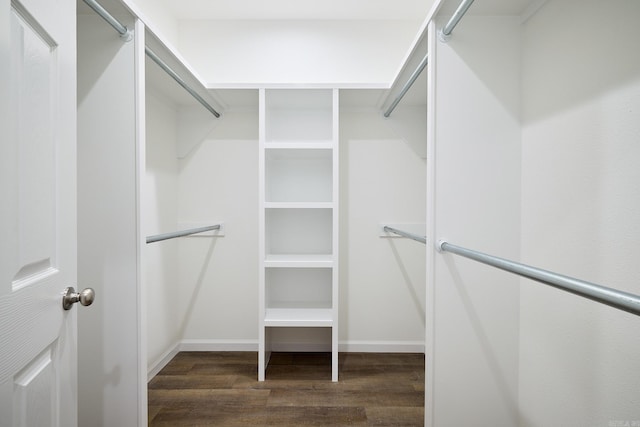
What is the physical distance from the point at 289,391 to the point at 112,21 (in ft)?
6.09

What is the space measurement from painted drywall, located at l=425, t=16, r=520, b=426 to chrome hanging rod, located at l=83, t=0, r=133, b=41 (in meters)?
1.14

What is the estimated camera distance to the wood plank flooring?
148cm

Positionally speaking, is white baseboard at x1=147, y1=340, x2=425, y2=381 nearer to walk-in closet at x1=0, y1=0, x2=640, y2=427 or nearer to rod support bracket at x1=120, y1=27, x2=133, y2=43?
walk-in closet at x1=0, y1=0, x2=640, y2=427

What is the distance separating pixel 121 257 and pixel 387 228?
1526 millimetres

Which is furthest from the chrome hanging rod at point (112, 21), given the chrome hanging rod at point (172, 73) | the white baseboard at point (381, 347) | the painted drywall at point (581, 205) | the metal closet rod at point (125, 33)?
the white baseboard at point (381, 347)

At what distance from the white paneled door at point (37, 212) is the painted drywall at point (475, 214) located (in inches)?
44.8

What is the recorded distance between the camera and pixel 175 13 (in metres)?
2.10

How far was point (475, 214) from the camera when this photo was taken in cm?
115

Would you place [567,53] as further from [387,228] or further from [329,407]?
[329,407]

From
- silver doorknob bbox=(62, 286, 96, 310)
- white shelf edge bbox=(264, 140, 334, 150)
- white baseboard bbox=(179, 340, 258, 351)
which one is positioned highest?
white shelf edge bbox=(264, 140, 334, 150)

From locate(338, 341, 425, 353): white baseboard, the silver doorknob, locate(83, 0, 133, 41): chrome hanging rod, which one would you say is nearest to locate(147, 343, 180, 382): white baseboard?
locate(338, 341, 425, 353): white baseboard

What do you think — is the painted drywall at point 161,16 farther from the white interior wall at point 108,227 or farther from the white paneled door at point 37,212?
the white paneled door at point 37,212

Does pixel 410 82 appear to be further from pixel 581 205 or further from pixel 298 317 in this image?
pixel 298 317

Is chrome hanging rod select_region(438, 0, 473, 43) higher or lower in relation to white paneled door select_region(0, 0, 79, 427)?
higher
